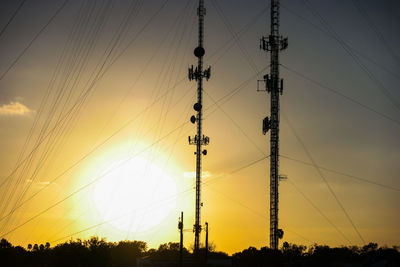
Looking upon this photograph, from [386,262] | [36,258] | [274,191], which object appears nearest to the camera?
[386,262]

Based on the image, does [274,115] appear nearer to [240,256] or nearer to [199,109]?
[199,109]

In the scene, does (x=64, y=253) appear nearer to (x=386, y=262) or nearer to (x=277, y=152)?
(x=277, y=152)

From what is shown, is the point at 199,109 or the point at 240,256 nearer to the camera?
the point at 199,109

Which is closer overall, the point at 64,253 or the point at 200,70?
the point at 200,70

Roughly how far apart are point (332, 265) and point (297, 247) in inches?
2416

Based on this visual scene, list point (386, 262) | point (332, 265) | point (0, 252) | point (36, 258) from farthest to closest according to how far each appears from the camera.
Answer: point (36, 258) < point (0, 252) < point (332, 265) < point (386, 262)

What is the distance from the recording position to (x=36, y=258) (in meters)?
122

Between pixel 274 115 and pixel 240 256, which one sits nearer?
pixel 274 115

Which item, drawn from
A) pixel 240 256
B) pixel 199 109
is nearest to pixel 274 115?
pixel 199 109

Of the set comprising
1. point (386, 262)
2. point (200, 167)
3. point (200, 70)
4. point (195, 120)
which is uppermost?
point (200, 70)

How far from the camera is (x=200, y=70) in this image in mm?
69312

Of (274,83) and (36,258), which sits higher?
(274,83)

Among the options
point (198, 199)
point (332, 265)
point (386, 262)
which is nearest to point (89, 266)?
point (198, 199)

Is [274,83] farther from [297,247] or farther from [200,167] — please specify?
[297,247]
